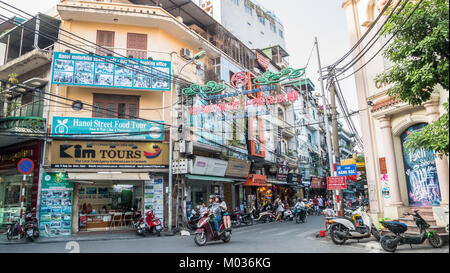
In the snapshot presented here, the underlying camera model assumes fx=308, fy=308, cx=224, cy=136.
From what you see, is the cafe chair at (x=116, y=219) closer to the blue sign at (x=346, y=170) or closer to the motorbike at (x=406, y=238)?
the blue sign at (x=346, y=170)

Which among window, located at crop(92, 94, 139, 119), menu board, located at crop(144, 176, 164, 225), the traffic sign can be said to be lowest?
menu board, located at crop(144, 176, 164, 225)

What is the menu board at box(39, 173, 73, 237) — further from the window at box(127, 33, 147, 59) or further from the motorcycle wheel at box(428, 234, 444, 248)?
the motorcycle wheel at box(428, 234, 444, 248)

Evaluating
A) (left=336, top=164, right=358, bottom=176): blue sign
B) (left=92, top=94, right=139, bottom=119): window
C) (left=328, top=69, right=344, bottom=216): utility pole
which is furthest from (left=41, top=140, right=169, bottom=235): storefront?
(left=336, top=164, right=358, bottom=176): blue sign

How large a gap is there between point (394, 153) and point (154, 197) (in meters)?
11.5

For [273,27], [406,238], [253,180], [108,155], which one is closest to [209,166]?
[253,180]

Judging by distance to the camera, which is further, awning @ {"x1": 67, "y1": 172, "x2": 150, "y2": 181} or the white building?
the white building

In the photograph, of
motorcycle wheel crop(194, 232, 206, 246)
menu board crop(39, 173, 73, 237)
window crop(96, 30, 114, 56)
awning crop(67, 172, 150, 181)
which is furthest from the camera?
window crop(96, 30, 114, 56)

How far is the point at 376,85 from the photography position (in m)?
12.4

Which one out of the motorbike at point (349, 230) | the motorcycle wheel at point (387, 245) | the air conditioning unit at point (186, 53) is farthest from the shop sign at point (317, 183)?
the motorcycle wheel at point (387, 245)

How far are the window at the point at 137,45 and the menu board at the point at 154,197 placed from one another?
709cm

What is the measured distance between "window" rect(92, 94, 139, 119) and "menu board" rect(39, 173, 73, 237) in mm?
3830

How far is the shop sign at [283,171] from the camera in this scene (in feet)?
96.1

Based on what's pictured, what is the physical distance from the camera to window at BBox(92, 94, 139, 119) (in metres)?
16.6
